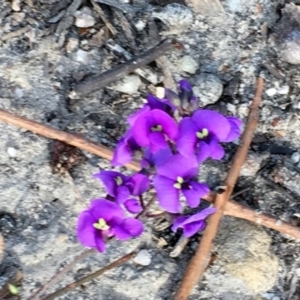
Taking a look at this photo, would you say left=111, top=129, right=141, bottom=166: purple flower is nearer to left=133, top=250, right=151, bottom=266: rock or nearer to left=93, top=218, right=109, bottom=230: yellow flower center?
left=93, top=218, right=109, bottom=230: yellow flower center

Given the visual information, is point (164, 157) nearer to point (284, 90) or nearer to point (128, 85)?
point (128, 85)

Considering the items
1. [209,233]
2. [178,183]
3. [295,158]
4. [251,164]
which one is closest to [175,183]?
[178,183]

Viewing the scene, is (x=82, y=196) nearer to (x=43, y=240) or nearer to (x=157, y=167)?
(x=43, y=240)

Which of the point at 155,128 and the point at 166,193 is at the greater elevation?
the point at 155,128

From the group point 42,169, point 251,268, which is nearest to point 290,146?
point 251,268

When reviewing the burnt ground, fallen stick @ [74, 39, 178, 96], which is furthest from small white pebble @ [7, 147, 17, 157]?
fallen stick @ [74, 39, 178, 96]

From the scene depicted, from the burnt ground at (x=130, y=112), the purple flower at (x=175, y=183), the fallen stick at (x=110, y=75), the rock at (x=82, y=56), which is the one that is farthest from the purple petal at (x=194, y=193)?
the rock at (x=82, y=56)
